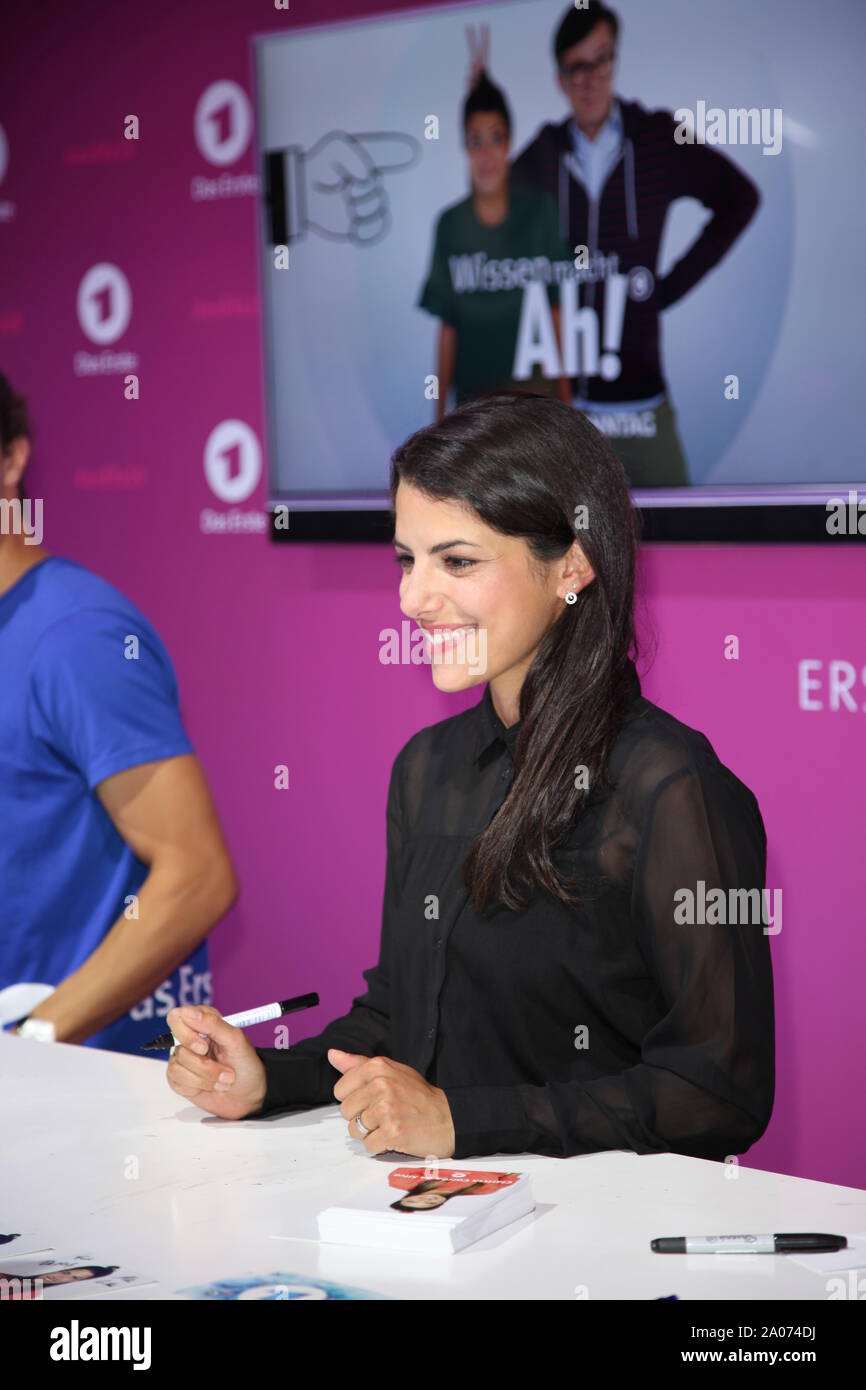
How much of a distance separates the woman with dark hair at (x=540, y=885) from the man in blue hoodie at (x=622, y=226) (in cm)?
126

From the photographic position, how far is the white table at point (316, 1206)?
1.47 m

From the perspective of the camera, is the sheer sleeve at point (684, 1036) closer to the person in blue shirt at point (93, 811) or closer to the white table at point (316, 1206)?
the white table at point (316, 1206)

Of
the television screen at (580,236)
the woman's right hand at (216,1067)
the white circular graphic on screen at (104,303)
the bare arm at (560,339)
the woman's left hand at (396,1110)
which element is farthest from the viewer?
the white circular graphic on screen at (104,303)

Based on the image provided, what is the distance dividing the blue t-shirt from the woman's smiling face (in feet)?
2.38

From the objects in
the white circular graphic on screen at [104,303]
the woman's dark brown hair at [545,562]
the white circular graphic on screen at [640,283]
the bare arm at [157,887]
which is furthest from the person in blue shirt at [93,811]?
the white circular graphic on screen at [104,303]

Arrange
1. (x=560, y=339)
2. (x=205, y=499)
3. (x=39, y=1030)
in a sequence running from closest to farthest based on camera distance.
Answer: (x=39, y=1030) → (x=560, y=339) → (x=205, y=499)

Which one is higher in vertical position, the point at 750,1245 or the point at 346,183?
the point at 346,183

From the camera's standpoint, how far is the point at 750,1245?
4.92 ft

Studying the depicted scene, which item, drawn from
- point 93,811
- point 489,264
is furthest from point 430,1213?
point 489,264

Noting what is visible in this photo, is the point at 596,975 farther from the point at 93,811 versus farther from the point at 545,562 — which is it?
the point at 93,811

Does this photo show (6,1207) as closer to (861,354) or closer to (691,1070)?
(691,1070)

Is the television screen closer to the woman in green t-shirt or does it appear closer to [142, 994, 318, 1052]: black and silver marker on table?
the woman in green t-shirt

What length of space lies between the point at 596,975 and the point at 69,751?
112 centimetres
